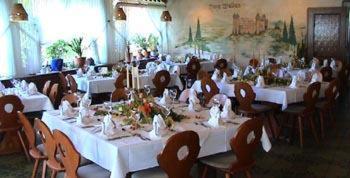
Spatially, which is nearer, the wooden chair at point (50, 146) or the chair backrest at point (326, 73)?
the wooden chair at point (50, 146)

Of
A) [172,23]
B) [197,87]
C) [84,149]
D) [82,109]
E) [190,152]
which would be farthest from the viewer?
[172,23]

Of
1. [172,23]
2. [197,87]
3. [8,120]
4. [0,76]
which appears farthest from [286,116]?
[172,23]

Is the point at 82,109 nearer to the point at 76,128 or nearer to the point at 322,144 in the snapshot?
the point at 76,128

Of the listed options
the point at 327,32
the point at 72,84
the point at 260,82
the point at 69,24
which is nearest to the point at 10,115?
the point at 72,84

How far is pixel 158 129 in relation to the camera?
12.0 ft

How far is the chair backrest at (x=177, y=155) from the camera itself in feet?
10.6

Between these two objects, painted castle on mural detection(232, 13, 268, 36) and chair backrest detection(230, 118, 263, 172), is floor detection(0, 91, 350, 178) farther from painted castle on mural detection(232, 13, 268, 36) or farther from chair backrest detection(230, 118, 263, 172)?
painted castle on mural detection(232, 13, 268, 36)

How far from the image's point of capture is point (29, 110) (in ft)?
20.3

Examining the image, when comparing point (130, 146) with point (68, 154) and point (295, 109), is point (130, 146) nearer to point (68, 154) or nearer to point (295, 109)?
point (68, 154)

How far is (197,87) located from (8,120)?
3375 mm

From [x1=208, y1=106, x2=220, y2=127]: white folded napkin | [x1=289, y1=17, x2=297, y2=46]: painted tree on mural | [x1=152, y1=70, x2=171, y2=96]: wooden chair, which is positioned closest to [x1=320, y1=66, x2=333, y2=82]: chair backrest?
[x1=289, y1=17, x2=297, y2=46]: painted tree on mural

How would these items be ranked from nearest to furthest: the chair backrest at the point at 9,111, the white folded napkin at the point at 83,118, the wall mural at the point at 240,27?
the white folded napkin at the point at 83,118 < the chair backrest at the point at 9,111 < the wall mural at the point at 240,27

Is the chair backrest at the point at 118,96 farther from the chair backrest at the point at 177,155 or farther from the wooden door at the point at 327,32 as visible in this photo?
the wooden door at the point at 327,32

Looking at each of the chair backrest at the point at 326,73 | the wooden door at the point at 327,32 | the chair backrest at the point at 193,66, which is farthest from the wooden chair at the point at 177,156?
the wooden door at the point at 327,32
